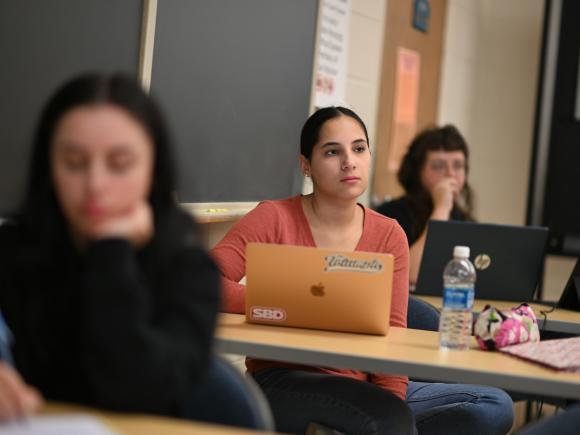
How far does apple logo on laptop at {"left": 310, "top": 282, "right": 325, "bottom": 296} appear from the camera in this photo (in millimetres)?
2264

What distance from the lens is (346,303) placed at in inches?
89.4

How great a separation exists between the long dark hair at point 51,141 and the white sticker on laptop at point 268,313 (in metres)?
0.89

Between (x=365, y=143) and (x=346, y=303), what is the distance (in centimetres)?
68

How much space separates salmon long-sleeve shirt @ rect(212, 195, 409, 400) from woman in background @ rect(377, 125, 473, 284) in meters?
1.16

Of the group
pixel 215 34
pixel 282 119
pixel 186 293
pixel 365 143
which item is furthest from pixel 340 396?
pixel 282 119

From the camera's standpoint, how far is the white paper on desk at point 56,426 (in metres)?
1.25

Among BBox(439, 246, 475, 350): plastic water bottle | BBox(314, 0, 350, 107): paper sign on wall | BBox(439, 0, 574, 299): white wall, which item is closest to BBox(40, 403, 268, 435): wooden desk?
BBox(439, 246, 475, 350): plastic water bottle

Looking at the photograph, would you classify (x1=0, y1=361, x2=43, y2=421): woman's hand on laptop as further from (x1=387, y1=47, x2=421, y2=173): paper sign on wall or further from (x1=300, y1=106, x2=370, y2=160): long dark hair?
(x1=387, y1=47, x2=421, y2=173): paper sign on wall

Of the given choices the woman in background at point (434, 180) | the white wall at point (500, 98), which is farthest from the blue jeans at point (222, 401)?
the white wall at point (500, 98)

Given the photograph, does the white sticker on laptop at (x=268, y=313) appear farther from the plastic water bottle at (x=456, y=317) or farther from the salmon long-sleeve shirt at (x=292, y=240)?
the plastic water bottle at (x=456, y=317)

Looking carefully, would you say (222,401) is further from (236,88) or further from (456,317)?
(236,88)

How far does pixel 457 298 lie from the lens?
2.25 m

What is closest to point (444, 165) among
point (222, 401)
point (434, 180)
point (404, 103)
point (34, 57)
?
point (434, 180)

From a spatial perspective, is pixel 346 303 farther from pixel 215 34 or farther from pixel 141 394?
pixel 215 34
